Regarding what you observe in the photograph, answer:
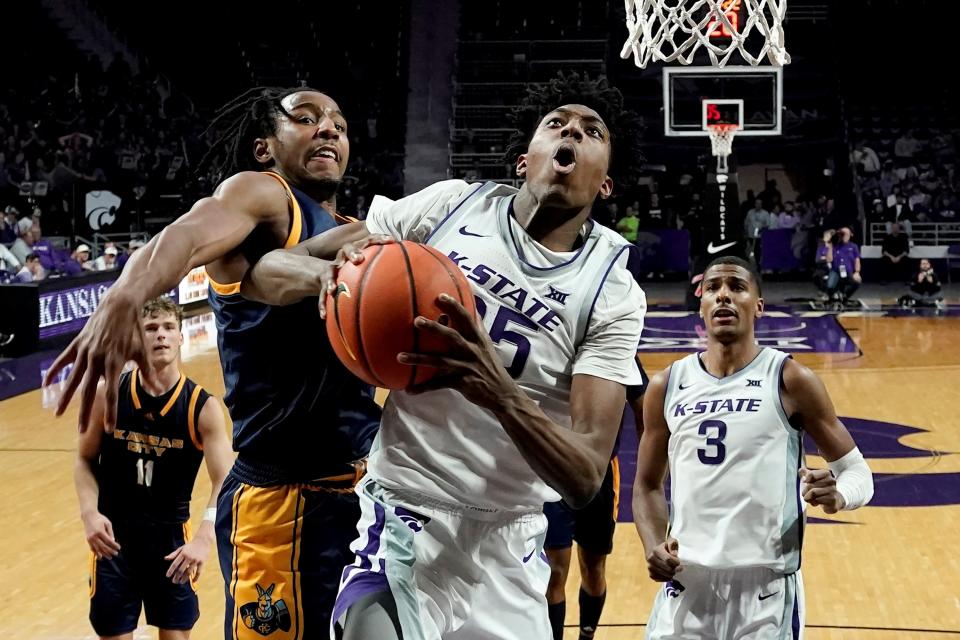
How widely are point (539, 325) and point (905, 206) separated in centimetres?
1963

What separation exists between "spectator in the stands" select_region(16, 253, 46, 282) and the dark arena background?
0.06 meters

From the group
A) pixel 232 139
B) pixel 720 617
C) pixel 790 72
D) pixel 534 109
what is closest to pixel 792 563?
pixel 720 617

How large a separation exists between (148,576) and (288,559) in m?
1.20

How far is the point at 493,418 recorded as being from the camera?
2801 mm

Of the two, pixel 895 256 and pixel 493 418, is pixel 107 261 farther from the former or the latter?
pixel 493 418

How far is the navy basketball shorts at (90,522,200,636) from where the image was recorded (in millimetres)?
4238

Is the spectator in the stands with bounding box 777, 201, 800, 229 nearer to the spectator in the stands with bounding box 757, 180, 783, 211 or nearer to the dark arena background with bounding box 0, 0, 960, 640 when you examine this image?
the dark arena background with bounding box 0, 0, 960, 640

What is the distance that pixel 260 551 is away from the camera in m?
3.34

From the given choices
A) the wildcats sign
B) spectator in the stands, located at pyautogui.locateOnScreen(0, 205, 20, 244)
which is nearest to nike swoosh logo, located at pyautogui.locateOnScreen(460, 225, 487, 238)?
the wildcats sign

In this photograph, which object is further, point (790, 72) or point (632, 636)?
point (790, 72)

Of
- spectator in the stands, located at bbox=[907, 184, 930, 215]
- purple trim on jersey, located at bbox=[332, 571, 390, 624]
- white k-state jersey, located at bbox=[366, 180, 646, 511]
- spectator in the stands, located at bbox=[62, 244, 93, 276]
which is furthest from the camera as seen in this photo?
spectator in the stands, located at bbox=[907, 184, 930, 215]

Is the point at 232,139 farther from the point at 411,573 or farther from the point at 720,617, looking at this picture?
the point at 720,617

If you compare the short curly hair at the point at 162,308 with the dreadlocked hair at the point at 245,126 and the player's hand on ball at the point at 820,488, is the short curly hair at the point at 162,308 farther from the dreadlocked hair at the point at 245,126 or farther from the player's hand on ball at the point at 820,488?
the player's hand on ball at the point at 820,488

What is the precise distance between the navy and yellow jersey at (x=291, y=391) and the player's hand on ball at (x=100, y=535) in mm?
962
